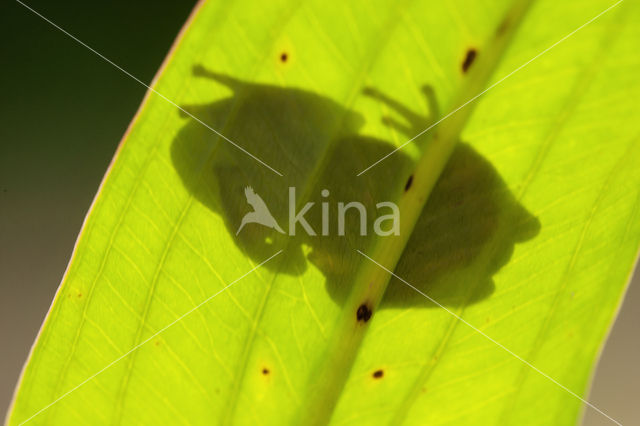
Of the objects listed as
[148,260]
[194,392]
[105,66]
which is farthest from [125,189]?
[105,66]

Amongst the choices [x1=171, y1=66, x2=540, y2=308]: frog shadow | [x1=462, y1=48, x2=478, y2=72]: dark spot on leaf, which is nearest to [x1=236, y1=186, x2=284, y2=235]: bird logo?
[x1=171, y1=66, x2=540, y2=308]: frog shadow

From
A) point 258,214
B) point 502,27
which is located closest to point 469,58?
point 502,27

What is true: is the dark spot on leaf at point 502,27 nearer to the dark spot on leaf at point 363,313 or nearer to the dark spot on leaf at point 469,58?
the dark spot on leaf at point 469,58

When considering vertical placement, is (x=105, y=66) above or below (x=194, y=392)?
above

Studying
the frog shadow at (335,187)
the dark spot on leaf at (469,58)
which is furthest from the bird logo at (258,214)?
the dark spot on leaf at (469,58)

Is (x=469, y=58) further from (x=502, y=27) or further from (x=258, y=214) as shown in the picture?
(x=258, y=214)

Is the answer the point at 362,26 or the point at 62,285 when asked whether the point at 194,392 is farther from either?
the point at 362,26
